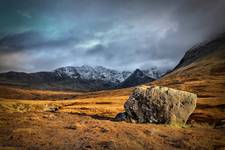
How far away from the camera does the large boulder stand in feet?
103

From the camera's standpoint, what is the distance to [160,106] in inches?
1256

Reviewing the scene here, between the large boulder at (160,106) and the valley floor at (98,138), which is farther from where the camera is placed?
the large boulder at (160,106)

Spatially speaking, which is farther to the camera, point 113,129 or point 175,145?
point 113,129

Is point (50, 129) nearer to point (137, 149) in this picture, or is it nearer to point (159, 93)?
point (137, 149)

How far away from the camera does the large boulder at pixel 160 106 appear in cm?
3151

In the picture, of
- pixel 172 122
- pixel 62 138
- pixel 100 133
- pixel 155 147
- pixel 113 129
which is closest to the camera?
pixel 155 147

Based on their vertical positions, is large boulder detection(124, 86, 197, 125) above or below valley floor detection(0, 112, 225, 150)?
above

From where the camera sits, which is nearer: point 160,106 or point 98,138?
point 98,138

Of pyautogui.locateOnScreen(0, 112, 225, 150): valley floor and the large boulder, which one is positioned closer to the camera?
pyautogui.locateOnScreen(0, 112, 225, 150): valley floor

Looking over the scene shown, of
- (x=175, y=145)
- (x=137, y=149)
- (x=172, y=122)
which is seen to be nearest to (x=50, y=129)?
(x=137, y=149)

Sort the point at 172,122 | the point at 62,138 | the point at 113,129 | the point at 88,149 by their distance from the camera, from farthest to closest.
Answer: the point at 172,122 < the point at 113,129 < the point at 62,138 < the point at 88,149

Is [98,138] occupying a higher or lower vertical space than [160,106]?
lower

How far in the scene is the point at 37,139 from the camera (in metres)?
19.6

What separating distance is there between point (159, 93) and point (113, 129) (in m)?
10.9
